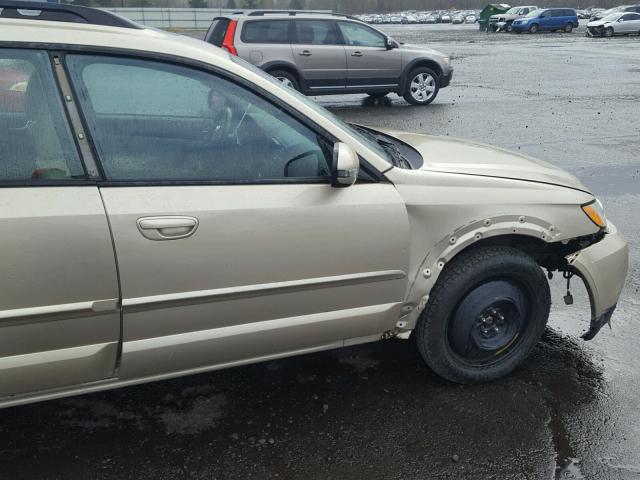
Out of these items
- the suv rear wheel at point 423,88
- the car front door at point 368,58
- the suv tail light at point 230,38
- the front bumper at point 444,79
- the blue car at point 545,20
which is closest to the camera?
the suv tail light at point 230,38

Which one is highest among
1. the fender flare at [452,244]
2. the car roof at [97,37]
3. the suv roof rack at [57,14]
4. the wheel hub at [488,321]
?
the suv roof rack at [57,14]

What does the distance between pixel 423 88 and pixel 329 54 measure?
2182 millimetres

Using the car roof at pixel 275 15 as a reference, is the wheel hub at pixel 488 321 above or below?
below

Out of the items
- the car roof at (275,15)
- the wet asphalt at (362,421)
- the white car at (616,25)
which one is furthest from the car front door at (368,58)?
the white car at (616,25)

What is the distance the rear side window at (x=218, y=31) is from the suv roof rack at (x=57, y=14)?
30.8ft

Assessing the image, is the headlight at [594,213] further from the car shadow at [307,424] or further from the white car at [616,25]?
the white car at [616,25]

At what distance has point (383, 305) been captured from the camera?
9.57 feet

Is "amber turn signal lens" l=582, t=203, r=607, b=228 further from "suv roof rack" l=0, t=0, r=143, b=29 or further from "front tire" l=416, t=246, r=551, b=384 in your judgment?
"suv roof rack" l=0, t=0, r=143, b=29

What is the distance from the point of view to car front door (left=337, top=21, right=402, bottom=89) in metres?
12.4

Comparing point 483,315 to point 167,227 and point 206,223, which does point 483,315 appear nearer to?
point 206,223

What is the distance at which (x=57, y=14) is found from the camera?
2549mm

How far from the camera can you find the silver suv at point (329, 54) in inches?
462

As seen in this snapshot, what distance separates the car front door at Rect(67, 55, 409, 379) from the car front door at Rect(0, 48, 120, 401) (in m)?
0.09

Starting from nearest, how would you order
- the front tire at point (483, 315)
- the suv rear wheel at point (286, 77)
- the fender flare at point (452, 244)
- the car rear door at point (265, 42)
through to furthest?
the fender flare at point (452, 244) < the front tire at point (483, 315) < the car rear door at point (265, 42) < the suv rear wheel at point (286, 77)
